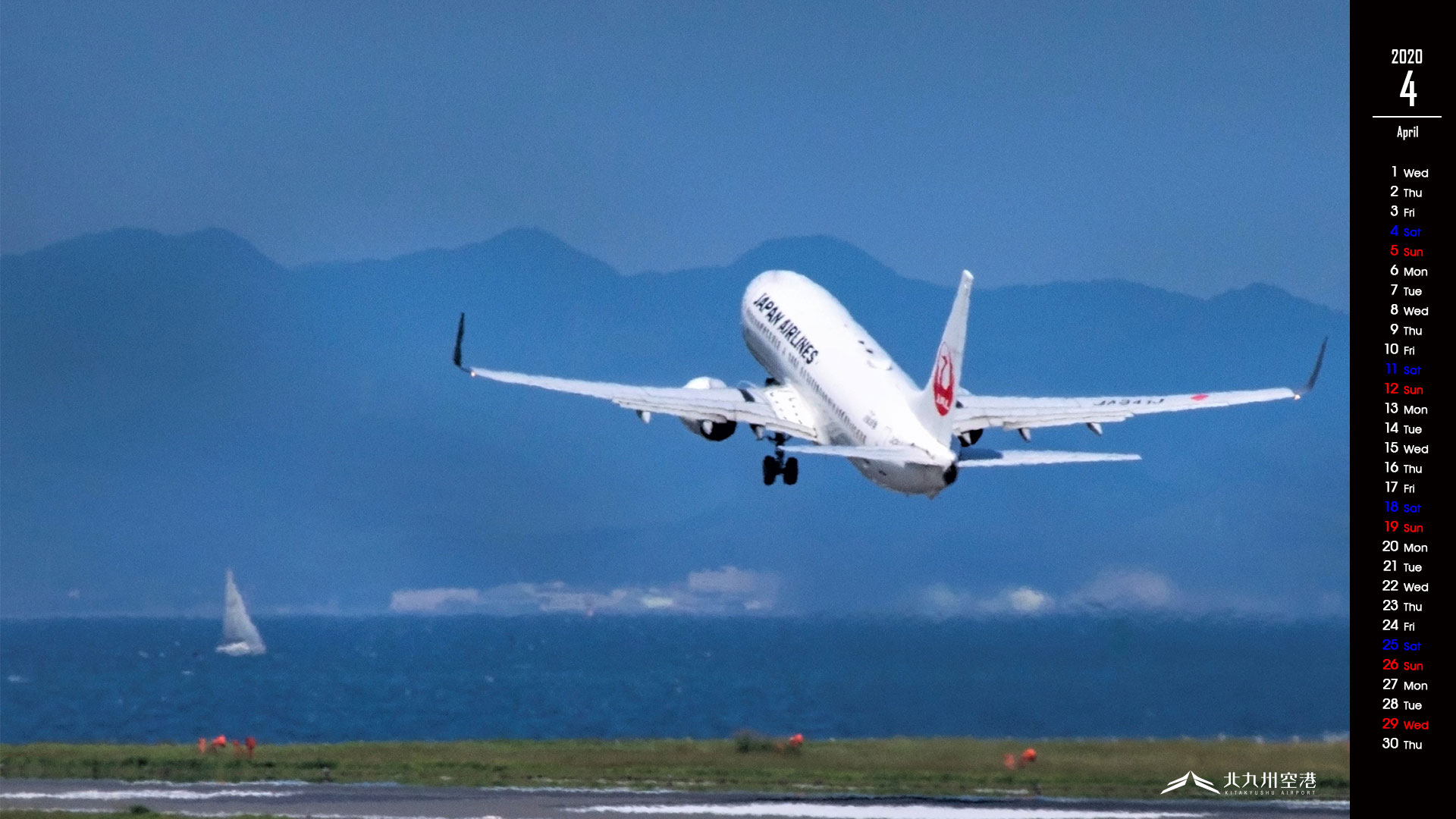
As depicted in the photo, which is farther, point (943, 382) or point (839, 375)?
point (839, 375)

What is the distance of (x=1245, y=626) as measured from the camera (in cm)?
7500

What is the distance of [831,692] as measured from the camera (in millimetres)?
87875

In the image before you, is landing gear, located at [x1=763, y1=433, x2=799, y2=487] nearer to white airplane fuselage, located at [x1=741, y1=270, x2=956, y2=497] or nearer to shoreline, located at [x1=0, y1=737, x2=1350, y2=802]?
white airplane fuselage, located at [x1=741, y1=270, x2=956, y2=497]

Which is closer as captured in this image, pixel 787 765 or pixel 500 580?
pixel 787 765

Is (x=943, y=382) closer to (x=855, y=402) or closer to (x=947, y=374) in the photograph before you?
(x=947, y=374)

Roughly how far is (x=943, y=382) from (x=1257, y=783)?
14677mm

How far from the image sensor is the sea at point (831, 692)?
71.1 metres

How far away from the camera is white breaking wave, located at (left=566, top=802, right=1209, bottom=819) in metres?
52.6
